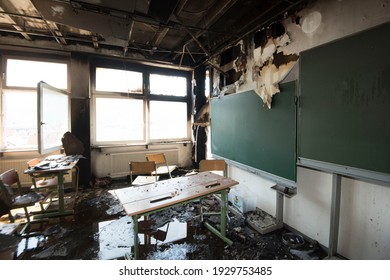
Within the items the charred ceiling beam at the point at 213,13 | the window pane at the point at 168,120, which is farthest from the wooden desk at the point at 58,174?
the charred ceiling beam at the point at 213,13

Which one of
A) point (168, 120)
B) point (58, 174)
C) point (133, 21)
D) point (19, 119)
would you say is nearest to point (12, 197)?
point (58, 174)

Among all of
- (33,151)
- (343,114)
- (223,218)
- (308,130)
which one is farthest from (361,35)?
(33,151)

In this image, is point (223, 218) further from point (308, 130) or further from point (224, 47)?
point (224, 47)

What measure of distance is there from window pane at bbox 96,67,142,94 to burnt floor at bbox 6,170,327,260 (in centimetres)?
278

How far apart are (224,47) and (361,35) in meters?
2.42

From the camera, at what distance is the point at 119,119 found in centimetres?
454

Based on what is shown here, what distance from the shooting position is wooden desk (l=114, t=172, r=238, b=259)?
162 centimetres

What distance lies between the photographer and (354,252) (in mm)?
1813

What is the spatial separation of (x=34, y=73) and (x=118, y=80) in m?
1.61

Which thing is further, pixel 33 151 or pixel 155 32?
pixel 33 151

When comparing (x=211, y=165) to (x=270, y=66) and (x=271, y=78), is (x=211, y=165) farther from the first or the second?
(x=270, y=66)

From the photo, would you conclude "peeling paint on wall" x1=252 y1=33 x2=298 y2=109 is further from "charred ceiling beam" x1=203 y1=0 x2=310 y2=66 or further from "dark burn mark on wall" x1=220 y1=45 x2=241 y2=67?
"dark burn mark on wall" x1=220 y1=45 x2=241 y2=67

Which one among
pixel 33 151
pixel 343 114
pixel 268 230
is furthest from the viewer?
pixel 33 151

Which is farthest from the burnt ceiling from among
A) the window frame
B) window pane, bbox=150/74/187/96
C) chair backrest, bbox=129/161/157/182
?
chair backrest, bbox=129/161/157/182
